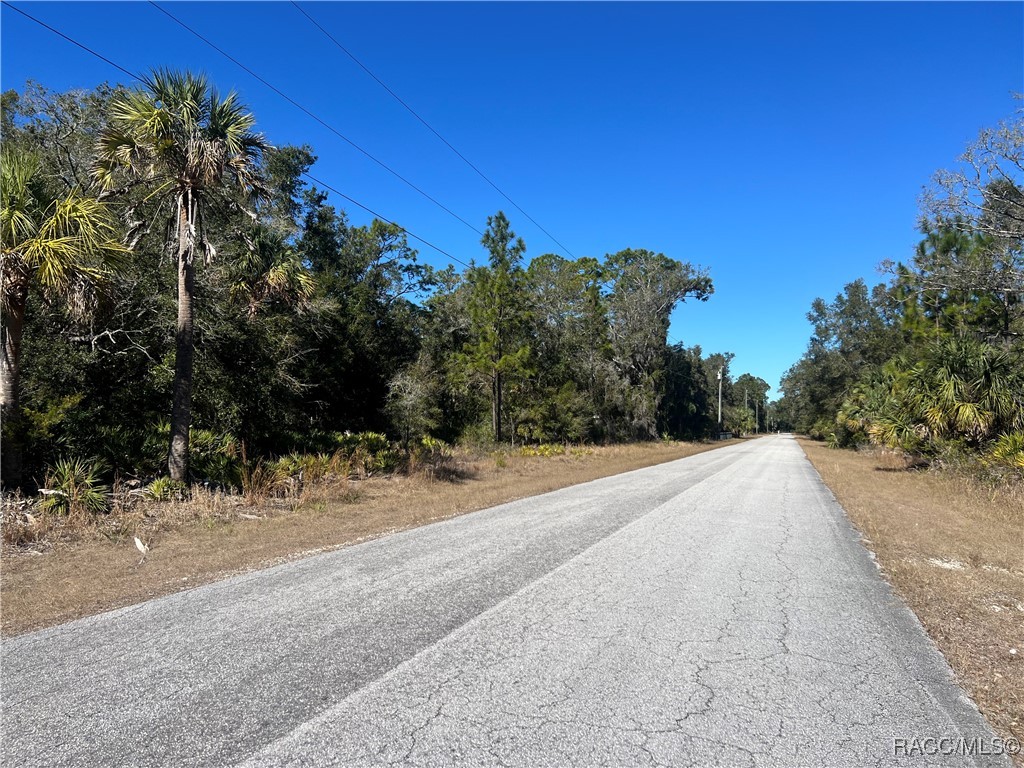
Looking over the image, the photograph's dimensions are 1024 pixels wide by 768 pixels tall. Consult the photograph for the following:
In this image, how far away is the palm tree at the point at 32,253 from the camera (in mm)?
7574

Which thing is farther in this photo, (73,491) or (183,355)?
(183,355)

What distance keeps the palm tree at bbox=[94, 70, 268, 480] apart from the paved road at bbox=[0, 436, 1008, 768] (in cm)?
608

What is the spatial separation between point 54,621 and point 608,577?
479 cm

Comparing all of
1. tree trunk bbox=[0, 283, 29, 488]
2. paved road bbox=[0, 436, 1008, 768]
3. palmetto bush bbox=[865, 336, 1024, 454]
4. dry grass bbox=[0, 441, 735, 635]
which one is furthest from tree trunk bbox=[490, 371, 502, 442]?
paved road bbox=[0, 436, 1008, 768]

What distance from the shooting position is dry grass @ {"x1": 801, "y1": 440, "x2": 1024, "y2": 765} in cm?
369

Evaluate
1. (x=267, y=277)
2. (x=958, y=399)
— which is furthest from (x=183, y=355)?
(x=958, y=399)

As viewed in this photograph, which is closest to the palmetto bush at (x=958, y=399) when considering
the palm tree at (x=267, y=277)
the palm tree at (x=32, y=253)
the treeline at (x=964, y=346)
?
the treeline at (x=964, y=346)

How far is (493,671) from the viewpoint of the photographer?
349 cm

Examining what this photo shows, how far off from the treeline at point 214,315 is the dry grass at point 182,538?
1.73 metres

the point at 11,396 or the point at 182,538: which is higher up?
the point at 11,396

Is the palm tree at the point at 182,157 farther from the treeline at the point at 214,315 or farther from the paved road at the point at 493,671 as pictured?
the paved road at the point at 493,671

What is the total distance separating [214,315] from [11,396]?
6.29m

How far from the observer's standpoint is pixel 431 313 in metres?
36.0

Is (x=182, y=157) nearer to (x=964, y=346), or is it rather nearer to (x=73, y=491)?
(x=73, y=491)
